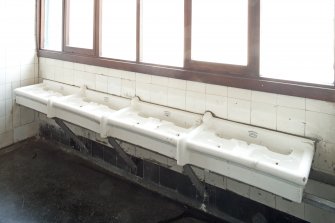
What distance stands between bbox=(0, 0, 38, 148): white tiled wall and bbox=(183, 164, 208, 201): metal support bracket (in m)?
2.36

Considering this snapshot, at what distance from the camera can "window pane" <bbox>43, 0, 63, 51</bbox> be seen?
141 inches

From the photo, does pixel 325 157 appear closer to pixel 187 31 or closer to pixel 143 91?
pixel 187 31

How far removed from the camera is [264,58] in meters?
2.20

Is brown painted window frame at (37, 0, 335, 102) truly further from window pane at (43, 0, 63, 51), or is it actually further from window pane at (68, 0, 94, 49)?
window pane at (43, 0, 63, 51)

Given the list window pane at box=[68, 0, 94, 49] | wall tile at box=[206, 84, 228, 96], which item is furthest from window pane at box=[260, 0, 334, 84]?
window pane at box=[68, 0, 94, 49]

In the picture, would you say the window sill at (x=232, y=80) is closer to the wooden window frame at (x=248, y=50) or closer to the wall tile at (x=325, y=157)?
the wooden window frame at (x=248, y=50)

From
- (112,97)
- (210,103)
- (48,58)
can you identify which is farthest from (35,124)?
(210,103)

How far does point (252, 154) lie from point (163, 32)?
140 cm

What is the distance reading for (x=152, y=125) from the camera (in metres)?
2.43

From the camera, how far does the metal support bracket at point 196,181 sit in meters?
2.25

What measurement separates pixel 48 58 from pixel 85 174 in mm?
1499

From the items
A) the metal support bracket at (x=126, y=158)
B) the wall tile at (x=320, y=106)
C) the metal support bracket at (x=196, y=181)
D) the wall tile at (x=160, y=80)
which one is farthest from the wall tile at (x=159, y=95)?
the wall tile at (x=320, y=106)

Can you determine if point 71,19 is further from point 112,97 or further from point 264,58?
point 264,58

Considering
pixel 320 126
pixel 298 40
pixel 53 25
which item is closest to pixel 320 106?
pixel 320 126
